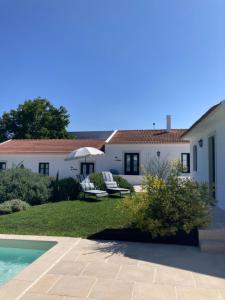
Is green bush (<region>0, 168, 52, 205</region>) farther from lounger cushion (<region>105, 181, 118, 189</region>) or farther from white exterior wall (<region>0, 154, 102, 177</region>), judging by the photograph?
white exterior wall (<region>0, 154, 102, 177</region>)

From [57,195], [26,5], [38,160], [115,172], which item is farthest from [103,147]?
[26,5]

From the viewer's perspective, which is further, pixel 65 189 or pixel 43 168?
pixel 43 168

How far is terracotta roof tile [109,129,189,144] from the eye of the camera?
2691 centimetres

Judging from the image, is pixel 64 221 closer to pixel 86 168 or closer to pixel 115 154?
pixel 115 154

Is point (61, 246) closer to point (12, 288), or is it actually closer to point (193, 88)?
point (12, 288)

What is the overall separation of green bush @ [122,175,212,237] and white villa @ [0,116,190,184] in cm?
1734

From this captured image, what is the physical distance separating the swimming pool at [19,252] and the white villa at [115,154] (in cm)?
1827

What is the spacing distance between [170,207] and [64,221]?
3.66m

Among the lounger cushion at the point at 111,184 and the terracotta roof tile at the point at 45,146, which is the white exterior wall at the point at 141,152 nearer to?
the terracotta roof tile at the point at 45,146

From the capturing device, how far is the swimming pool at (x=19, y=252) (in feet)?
20.7

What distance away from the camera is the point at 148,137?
28281mm

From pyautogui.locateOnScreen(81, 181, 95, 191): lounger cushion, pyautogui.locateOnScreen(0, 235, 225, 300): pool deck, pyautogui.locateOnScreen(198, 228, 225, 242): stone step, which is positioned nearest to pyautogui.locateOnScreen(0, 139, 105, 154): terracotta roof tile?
pyautogui.locateOnScreen(81, 181, 95, 191): lounger cushion

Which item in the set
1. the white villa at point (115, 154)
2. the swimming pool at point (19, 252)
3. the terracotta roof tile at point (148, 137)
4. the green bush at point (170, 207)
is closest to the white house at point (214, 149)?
the green bush at point (170, 207)

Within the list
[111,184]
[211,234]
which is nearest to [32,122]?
[111,184]
